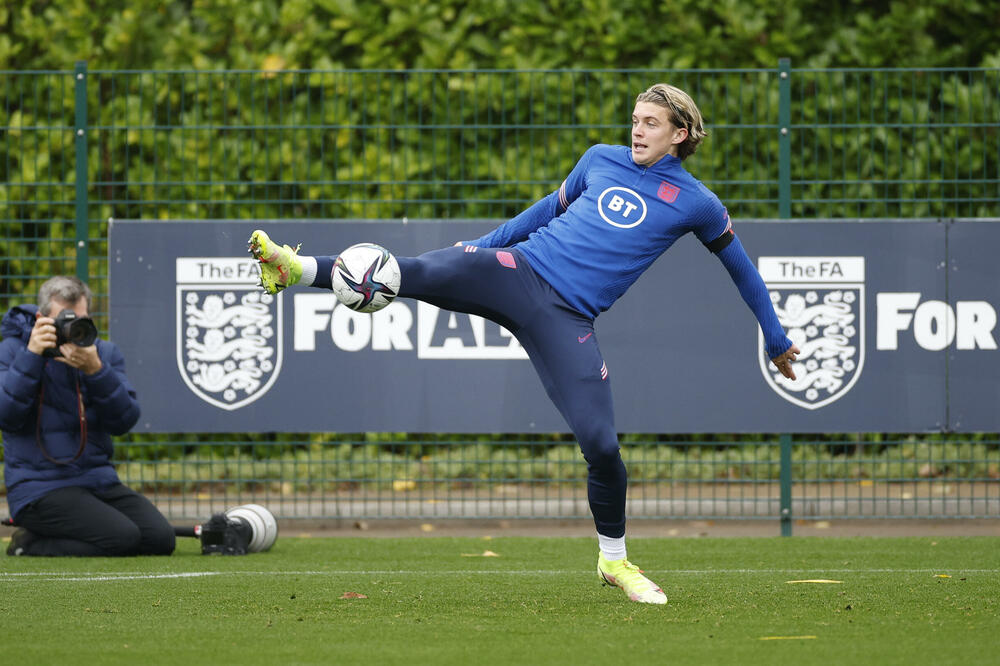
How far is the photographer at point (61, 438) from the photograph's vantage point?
7.17 m

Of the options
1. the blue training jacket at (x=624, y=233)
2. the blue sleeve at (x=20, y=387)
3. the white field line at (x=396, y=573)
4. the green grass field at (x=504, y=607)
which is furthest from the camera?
the blue sleeve at (x=20, y=387)

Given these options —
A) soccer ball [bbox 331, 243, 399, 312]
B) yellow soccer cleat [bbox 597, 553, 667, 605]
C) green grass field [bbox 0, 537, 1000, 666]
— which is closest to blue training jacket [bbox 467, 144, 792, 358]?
soccer ball [bbox 331, 243, 399, 312]

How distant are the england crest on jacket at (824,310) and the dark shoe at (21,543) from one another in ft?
14.5

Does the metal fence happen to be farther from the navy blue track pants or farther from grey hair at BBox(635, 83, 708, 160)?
the navy blue track pants

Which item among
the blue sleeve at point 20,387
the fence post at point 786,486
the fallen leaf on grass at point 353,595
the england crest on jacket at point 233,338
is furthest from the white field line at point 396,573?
the england crest on jacket at point 233,338

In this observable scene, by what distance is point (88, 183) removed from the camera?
888 centimetres

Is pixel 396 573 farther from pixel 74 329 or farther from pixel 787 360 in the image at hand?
pixel 787 360

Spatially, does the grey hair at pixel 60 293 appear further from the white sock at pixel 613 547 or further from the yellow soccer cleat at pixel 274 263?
the white sock at pixel 613 547

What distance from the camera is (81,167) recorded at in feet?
28.9

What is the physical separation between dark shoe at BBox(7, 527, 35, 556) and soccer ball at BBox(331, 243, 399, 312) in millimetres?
3216

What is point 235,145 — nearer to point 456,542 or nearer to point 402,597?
point 456,542

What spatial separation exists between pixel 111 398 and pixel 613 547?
301cm

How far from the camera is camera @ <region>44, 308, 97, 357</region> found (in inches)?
273

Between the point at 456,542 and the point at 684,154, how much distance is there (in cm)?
346
